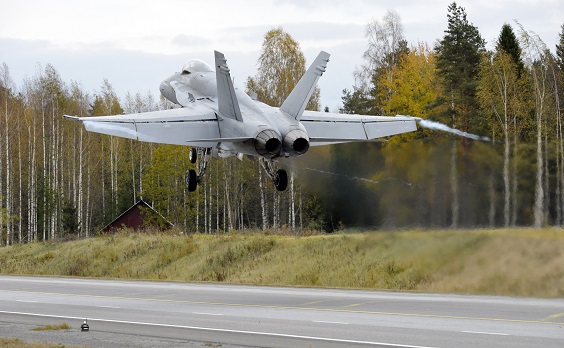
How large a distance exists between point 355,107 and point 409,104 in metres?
11.9

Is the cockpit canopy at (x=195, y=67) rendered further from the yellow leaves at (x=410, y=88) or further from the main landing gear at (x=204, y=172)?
the yellow leaves at (x=410, y=88)

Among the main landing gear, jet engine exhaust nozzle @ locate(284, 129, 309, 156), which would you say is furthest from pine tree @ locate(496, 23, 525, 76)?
jet engine exhaust nozzle @ locate(284, 129, 309, 156)

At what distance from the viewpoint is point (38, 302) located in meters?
28.4

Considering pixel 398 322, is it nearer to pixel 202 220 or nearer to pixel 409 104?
pixel 409 104

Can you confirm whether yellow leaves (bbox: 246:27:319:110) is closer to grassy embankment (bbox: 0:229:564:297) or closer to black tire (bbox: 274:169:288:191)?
grassy embankment (bbox: 0:229:564:297)

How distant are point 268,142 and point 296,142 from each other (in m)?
0.82

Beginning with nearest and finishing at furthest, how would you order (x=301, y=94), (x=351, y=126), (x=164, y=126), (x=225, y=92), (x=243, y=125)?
(x=243, y=125) < (x=225, y=92) < (x=301, y=94) < (x=164, y=126) < (x=351, y=126)

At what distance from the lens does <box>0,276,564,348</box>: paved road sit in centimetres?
1673

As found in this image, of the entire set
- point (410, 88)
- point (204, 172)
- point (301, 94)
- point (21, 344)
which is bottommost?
point (21, 344)

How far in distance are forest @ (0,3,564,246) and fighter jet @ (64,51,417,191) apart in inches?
53.3

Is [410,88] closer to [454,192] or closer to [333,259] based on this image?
[333,259]

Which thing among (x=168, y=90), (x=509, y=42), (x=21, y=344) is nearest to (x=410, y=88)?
(x=509, y=42)

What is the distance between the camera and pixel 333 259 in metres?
35.2

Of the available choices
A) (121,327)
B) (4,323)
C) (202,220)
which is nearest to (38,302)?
(4,323)
